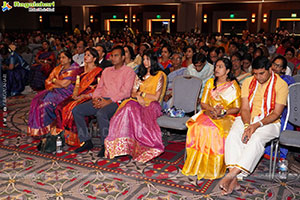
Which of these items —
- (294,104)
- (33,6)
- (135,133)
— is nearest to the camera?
(294,104)

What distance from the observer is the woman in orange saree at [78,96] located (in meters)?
4.31

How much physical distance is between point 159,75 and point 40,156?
1.84 metres

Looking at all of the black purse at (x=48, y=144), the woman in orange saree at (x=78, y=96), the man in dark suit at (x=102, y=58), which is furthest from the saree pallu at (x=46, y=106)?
the man in dark suit at (x=102, y=58)

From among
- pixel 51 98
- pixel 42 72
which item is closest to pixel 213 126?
pixel 51 98

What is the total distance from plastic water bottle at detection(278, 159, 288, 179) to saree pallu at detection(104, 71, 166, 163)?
4.46ft

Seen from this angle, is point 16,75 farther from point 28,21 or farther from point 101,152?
point 28,21

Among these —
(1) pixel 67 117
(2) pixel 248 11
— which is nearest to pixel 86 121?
(1) pixel 67 117

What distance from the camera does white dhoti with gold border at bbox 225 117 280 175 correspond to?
3020mm

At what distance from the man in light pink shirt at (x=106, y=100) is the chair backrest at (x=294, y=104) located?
1957 millimetres

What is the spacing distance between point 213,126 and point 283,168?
37.0 inches

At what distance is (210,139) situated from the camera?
339 centimetres

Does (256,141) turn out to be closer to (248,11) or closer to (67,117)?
(67,117)

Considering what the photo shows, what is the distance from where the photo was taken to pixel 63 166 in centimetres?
372

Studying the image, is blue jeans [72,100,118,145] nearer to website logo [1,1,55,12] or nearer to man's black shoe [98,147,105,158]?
man's black shoe [98,147,105,158]
